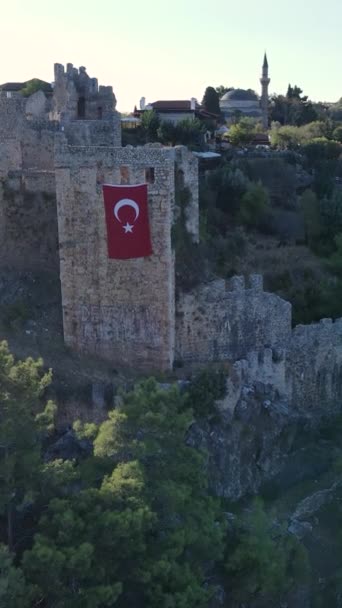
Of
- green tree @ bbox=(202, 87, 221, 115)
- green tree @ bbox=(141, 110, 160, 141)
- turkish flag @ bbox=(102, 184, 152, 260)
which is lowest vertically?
turkish flag @ bbox=(102, 184, 152, 260)

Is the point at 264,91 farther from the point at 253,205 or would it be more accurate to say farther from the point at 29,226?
the point at 29,226

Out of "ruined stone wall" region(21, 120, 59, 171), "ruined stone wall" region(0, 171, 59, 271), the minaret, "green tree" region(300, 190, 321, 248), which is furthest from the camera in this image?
the minaret

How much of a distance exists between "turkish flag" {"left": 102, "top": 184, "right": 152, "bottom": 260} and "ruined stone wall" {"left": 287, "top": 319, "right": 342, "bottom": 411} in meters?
6.08

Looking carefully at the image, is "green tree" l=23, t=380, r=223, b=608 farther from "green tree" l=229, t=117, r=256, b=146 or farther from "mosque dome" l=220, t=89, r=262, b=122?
"mosque dome" l=220, t=89, r=262, b=122

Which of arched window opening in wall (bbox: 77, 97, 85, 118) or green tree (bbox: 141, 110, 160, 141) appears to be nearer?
arched window opening in wall (bbox: 77, 97, 85, 118)

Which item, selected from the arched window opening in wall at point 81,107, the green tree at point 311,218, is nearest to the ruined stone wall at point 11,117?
the arched window opening in wall at point 81,107

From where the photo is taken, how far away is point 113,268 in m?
19.5

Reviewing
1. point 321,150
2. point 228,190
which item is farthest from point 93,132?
point 321,150

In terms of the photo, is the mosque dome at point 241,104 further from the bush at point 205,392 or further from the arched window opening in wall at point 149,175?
the bush at point 205,392

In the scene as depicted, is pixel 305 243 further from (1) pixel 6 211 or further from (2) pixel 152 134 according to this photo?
(1) pixel 6 211

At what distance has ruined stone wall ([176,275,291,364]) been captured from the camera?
20.5 metres

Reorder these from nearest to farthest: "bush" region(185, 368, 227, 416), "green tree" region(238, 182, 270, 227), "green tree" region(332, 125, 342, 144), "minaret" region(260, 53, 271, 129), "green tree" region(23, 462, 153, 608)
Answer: "green tree" region(23, 462, 153, 608), "bush" region(185, 368, 227, 416), "green tree" region(238, 182, 270, 227), "green tree" region(332, 125, 342, 144), "minaret" region(260, 53, 271, 129)

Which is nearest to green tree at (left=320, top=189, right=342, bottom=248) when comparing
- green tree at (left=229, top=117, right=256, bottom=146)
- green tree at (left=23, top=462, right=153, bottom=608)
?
green tree at (left=229, top=117, right=256, bottom=146)

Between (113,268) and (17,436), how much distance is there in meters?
7.04
